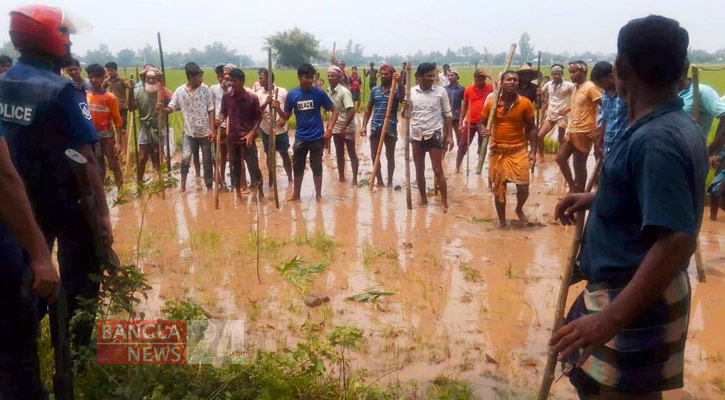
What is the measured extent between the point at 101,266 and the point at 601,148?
5.42m

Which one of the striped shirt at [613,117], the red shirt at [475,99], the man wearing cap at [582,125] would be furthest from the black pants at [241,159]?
the striped shirt at [613,117]

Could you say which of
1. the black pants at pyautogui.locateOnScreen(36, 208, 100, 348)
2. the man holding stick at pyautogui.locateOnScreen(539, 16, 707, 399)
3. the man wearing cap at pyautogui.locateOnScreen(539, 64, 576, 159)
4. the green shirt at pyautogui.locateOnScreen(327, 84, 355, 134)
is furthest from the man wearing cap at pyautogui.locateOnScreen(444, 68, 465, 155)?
the man holding stick at pyautogui.locateOnScreen(539, 16, 707, 399)

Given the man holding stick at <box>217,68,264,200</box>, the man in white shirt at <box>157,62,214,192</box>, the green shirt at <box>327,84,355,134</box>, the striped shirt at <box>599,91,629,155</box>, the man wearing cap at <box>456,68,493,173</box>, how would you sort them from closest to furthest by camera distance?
the striped shirt at <box>599,91,629,155</box> < the man holding stick at <box>217,68,264,200</box> < the man in white shirt at <box>157,62,214,192</box> < the green shirt at <box>327,84,355,134</box> < the man wearing cap at <box>456,68,493,173</box>

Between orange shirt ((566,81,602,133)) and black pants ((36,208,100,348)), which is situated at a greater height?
orange shirt ((566,81,602,133))

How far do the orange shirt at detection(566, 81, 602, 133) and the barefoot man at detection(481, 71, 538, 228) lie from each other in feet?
2.68

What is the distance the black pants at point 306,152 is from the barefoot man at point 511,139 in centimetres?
231

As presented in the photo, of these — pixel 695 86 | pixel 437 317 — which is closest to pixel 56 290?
pixel 437 317

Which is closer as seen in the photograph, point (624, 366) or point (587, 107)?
point (624, 366)

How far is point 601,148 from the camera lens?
7.04 meters

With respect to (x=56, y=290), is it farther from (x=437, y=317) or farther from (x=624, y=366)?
(x=437, y=317)

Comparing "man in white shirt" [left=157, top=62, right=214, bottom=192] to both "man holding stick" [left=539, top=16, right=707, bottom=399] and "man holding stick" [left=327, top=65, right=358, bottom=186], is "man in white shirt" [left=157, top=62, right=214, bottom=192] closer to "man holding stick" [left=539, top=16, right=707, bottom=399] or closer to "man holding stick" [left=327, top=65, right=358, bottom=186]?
"man holding stick" [left=327, top=65, right=358, bottom=186]

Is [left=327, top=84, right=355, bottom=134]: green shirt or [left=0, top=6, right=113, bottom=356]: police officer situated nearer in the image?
[left=0, top=6, right=113, bottom=356]: police officer

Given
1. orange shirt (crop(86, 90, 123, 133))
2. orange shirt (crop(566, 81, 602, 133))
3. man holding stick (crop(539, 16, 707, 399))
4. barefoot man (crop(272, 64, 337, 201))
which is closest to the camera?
man holding stick (crop(539, 16, 707, 399))

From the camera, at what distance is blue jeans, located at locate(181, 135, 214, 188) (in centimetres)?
905
